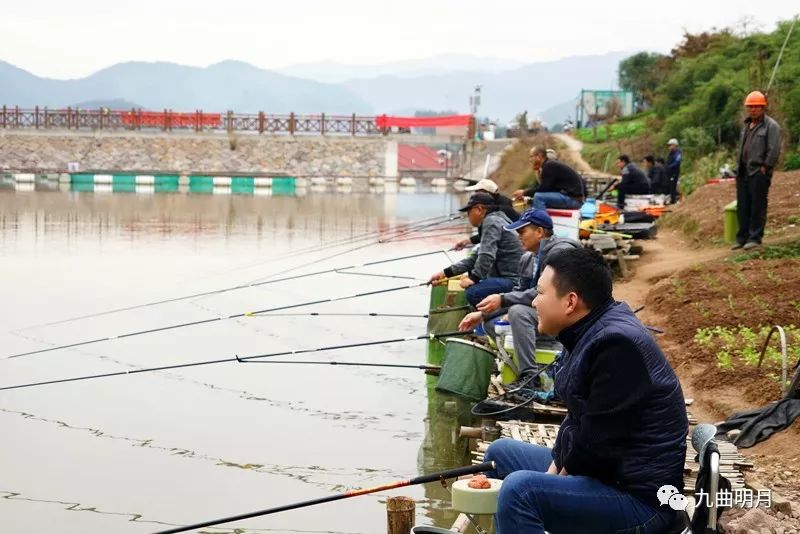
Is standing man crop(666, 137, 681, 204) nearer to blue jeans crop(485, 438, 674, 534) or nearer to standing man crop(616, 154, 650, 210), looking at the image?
standing man crop(616, 154, 650, 210)

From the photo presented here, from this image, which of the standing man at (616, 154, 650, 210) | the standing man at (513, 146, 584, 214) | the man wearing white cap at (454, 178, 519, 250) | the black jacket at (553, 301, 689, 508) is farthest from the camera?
the standing man at (616, 154, 650, 210)

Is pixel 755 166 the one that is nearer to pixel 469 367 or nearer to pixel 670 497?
pixel 469 367

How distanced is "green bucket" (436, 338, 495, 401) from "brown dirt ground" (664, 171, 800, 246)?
4716 mm

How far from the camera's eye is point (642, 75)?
1781 inches

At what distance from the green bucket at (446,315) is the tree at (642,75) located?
1081 inches

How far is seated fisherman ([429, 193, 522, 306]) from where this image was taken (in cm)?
885

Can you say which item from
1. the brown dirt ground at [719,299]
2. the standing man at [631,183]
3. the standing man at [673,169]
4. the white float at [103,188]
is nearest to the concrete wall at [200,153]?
the white float at [103,188]

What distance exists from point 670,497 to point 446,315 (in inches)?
245

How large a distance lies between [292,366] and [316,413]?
1945 millimetres

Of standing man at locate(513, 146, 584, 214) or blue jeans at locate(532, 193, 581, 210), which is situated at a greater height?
standing man at locate(513, 146, 584, 214)

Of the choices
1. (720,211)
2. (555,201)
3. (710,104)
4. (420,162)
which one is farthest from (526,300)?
(420,162)

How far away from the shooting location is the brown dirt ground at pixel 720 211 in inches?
496

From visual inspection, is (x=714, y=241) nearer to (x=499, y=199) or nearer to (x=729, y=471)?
(x=499, y=199)

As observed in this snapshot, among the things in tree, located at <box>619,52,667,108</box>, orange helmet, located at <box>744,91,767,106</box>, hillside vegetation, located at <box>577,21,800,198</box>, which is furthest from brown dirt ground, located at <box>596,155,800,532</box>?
tree, located at <box>619,52,667,108</box>
